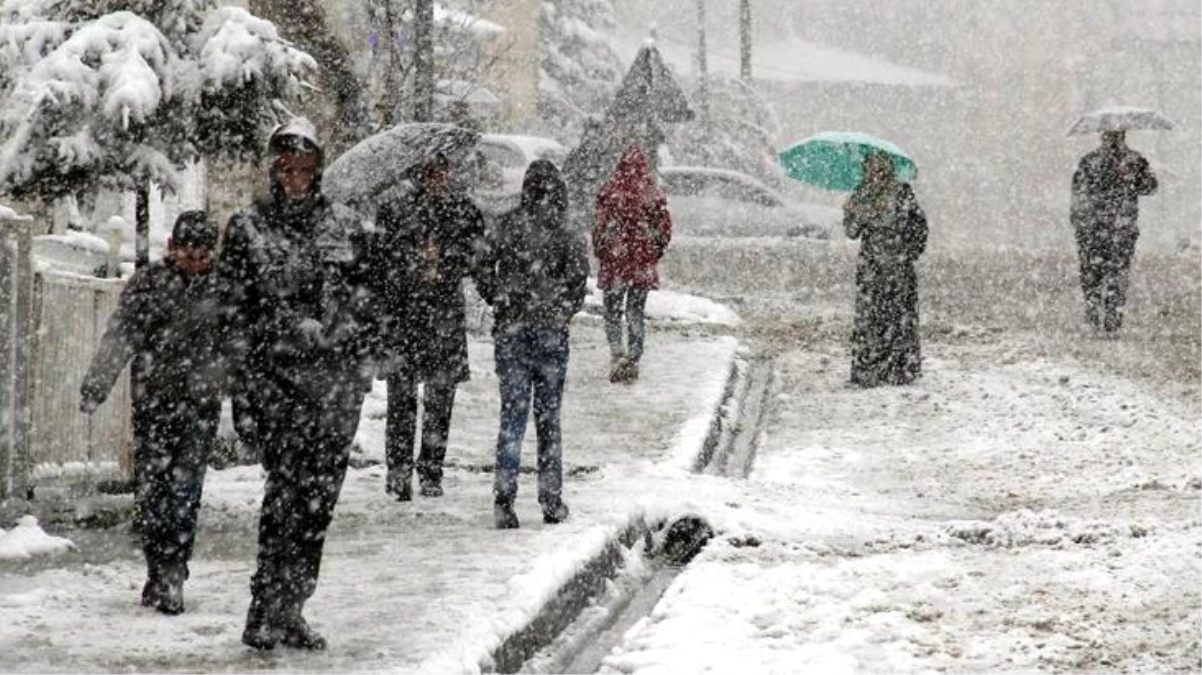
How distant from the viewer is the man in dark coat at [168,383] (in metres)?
6.91

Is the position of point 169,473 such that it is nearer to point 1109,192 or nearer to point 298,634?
point 298,634

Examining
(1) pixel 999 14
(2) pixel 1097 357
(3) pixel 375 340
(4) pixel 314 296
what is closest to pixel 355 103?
(2) pixel 1097 357

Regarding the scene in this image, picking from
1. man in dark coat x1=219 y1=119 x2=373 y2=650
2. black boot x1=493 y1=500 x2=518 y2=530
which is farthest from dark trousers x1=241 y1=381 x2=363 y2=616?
black boot x1=493 y1=500 x2=518 y2=530


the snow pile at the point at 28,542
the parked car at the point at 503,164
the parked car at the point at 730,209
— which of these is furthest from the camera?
the parked car at the point at 730,209

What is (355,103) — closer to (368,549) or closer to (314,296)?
(368,549)

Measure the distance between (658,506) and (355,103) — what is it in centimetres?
905

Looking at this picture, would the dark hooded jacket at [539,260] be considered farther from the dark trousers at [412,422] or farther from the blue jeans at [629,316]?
the blue jeans at [629,316]

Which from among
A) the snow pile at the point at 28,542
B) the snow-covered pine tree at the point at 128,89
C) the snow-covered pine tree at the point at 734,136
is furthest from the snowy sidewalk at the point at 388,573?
the snow-covered pine tree at the point at 734,136

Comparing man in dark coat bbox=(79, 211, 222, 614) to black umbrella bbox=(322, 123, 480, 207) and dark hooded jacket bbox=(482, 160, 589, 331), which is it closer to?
dark hooded jacket bbox=(482, 160, 589, 331)

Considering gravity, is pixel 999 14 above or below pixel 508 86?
above

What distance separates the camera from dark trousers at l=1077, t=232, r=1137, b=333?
57.5ft

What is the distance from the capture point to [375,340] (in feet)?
26.2

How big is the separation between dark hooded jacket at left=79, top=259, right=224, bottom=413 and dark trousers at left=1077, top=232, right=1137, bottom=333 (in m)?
12.0

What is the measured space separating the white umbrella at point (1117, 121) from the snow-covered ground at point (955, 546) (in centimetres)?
471
